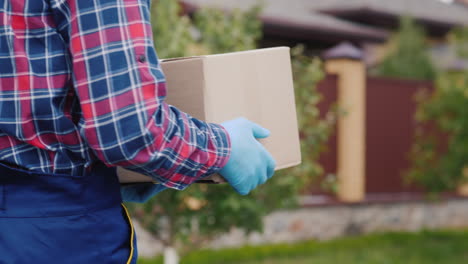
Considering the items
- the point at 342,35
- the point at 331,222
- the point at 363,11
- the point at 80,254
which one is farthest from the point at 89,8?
the point at 363,11

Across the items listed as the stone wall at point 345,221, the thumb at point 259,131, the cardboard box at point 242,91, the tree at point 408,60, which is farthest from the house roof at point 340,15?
the thumb at point 259,131

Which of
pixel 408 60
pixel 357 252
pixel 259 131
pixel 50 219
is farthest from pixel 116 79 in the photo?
pixel 408 60

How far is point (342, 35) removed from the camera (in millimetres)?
10023

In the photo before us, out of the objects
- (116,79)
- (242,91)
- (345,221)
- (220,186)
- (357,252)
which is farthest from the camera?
(345,221)

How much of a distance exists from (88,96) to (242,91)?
51 cm

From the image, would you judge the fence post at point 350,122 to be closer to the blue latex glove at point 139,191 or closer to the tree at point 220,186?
the tree at point 220,186

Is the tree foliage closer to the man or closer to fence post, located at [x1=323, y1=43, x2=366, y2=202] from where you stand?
fence post, located at [x1=323, y1=43, x2=366, y2=202]

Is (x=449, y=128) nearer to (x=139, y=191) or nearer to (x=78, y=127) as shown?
(x=139, y=191)

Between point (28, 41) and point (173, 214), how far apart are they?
262cm

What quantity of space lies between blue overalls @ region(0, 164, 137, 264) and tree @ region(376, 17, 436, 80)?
858 cm

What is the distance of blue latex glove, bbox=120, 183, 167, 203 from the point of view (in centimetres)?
161

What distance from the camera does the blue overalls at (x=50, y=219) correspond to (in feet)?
4.00

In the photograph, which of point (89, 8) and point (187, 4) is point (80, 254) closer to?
point (89, 8)

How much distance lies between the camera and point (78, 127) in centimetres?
121
